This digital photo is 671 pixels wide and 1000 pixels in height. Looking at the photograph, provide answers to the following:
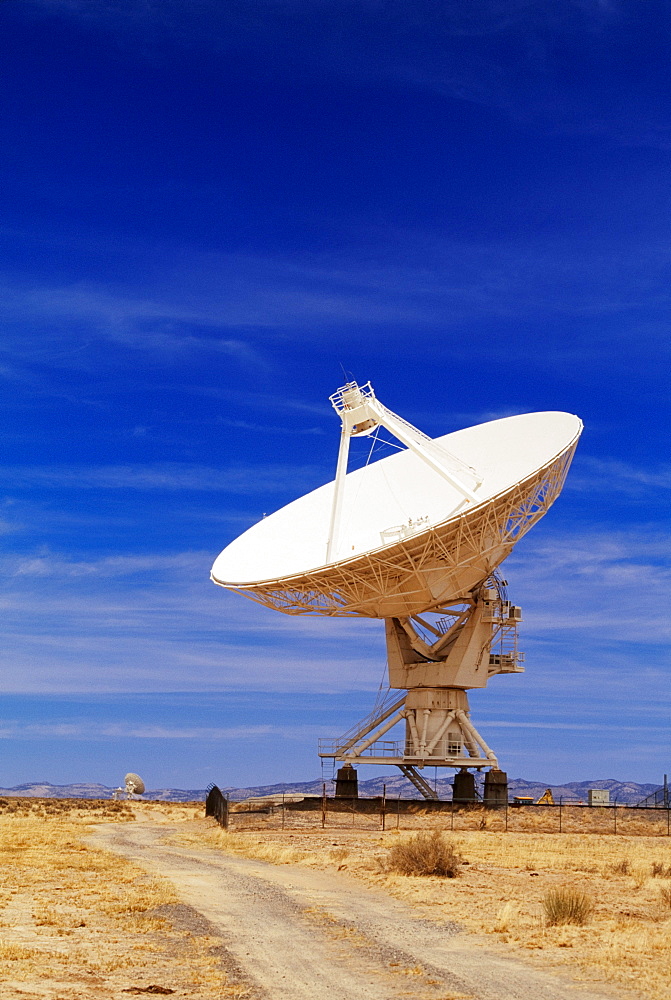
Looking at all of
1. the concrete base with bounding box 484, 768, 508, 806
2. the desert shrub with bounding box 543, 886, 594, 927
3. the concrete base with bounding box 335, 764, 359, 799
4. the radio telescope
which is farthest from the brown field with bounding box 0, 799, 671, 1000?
the radio telescope

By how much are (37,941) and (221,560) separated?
28.9 m

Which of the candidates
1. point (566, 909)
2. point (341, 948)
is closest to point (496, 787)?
point (566, 909)

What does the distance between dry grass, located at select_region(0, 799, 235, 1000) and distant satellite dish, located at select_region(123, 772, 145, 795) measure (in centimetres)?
4541

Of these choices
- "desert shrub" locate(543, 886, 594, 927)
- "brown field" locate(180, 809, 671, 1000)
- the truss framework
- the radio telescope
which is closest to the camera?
"brown field" locate(180, 809, 671, 1000)

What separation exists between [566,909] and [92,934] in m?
6.46

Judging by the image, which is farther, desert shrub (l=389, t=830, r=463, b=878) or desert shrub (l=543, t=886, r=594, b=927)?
desert shrub (l=389, t=830, r=463, b=878)

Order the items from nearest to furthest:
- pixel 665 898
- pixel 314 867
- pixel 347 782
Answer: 1. pixel 665 898
2. pixel 314 867
3. pixel 347 782

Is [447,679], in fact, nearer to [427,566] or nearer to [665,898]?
[427,566]

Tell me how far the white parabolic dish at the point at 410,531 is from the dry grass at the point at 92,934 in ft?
50.3

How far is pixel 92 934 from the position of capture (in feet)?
45.8

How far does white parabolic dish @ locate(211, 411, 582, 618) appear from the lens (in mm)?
36719

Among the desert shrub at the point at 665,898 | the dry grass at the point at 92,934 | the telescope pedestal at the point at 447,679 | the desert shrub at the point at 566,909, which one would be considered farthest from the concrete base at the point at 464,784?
the desert shrub at the point at 566,909

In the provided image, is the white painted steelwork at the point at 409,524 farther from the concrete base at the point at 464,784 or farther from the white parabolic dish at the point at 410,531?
the concrete base at the point at 464,784

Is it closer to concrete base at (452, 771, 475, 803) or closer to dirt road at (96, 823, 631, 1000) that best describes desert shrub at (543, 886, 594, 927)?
dirt road at (96, 823, 631, 1000)
